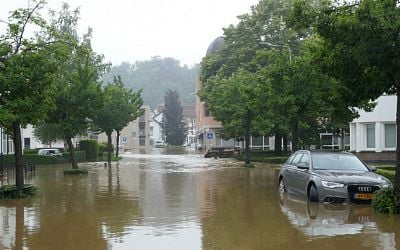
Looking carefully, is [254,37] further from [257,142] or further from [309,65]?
[309,65]

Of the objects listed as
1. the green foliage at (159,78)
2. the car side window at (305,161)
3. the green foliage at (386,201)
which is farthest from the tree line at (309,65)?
the green foliage at (159,78)

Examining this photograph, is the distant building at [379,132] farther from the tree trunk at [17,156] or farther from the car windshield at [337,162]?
the tree trunk at [17,156]

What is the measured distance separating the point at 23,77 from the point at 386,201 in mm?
10344

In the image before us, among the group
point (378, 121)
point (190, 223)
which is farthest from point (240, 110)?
point (190, 223)

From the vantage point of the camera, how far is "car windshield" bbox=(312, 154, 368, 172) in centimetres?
1485

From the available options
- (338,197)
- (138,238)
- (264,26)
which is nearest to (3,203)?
(138,238)

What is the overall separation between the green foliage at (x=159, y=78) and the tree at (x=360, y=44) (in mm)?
155719

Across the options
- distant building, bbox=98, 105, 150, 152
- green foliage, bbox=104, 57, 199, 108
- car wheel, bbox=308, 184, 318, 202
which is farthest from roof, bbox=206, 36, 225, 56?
green foliage, bbox=104, 57, 199, 108

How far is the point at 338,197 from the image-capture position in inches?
529

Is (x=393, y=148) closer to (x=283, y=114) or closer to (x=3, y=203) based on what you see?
(x=283, y=114)

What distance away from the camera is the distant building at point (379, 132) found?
38438mm

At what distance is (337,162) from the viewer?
15117mm

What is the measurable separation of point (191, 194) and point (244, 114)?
19.0m

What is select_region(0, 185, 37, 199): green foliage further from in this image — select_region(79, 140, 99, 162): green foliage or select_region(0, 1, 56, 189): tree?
select_region(79, 140, 99, 162): green foliage
